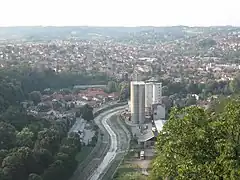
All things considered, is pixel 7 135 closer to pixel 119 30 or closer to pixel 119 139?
pixel 119 139

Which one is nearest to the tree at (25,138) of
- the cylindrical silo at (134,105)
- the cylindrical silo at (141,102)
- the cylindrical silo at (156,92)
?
the cylindrical silo at (134,105)

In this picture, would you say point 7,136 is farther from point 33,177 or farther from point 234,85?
point 234,85

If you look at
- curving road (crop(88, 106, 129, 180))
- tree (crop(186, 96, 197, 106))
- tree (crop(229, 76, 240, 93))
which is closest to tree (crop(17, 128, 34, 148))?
curving road (crop(88, 106, 129, 180))

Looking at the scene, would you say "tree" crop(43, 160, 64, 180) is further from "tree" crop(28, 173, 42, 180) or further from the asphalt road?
the asphalt road

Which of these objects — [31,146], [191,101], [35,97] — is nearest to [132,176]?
[31,146]

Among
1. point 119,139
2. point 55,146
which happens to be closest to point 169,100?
point 119,139

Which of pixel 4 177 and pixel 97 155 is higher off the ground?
pixel 4 177
